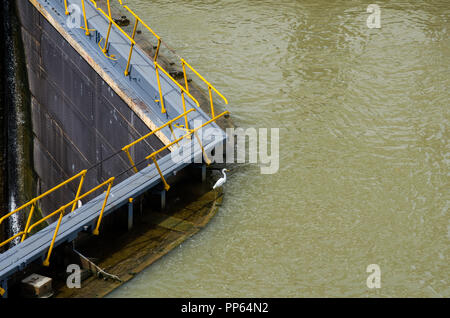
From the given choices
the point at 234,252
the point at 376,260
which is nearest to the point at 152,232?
the point at 234,252

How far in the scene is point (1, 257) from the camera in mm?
11203

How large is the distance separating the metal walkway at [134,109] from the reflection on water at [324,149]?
4.30 ft

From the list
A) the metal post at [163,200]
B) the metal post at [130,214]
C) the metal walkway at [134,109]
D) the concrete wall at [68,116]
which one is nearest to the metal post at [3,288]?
the metal walkway at [134,109]

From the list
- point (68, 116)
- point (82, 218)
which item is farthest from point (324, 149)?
point (68, 116)

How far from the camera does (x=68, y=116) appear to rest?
20.8 meters

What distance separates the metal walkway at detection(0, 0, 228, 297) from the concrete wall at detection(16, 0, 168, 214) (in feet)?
1.37

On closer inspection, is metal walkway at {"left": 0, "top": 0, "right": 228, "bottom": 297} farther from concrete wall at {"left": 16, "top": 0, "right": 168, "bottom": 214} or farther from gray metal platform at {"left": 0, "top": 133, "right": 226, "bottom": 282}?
concrete wall at {"left": 16, "top": 0, "right": 168, "bottom": 214}

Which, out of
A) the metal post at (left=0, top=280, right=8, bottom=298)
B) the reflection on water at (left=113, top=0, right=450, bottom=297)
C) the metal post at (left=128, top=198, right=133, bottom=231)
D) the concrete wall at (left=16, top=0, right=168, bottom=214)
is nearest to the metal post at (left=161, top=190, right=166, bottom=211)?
the metal post at (left=128, top=198, right=133, bottom=231)

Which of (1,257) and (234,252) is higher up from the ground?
(1,257)

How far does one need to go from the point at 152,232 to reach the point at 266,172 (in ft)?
10.3

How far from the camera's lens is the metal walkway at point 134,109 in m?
11.6

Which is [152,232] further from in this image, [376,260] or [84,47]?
[84,47]

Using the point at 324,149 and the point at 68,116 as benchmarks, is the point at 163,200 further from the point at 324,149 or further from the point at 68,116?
the point at 68,116

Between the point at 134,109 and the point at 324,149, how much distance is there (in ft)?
14.4
